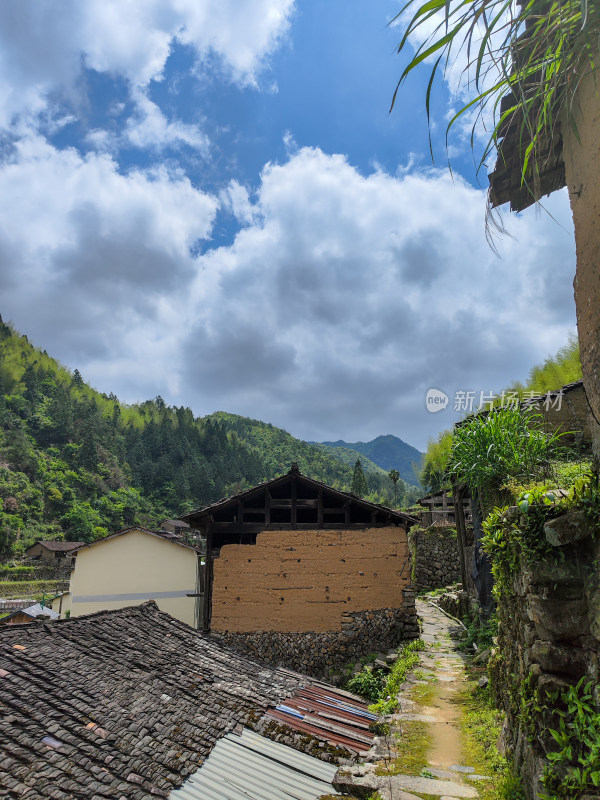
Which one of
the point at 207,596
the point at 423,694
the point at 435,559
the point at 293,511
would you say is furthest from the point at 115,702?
the point at 435,559

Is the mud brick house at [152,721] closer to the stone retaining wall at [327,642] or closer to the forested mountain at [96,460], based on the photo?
the stone retaining wall at [327,642]

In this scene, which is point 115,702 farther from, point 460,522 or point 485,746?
point 460,522

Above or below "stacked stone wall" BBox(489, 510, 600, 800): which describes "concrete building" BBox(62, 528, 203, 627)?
below

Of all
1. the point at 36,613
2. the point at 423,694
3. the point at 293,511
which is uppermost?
the point at 293,511

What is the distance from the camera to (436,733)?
20.1 ft

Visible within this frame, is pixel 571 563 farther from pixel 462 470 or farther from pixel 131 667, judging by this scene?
pixel 131 667

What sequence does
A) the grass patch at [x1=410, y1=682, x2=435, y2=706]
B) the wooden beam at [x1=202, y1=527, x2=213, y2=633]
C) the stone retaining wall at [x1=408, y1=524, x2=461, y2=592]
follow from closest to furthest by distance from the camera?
the grass patch at [x1=410, y1=682, x2=435, y2=706] → the wooden beam at [x1=202, y1=527, x2=213, y2=633] → the stone retaining wall at [x1=408, y1=524, x2=461, y2=592]

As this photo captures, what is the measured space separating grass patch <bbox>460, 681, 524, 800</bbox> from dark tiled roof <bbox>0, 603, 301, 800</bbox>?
3.19 m

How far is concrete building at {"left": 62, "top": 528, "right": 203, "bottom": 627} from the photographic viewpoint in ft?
63.6

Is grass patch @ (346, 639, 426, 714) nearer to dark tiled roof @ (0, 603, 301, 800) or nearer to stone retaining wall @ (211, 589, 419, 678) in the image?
stone retaining wall @ (211, 589, 419, 678)

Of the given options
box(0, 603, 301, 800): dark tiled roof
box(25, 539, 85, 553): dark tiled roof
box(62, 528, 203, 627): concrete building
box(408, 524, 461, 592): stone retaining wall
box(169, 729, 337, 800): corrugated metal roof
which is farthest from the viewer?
box(25, 539, 85, 553): dark tiled roof

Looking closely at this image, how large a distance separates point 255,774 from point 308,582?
22.6 ft

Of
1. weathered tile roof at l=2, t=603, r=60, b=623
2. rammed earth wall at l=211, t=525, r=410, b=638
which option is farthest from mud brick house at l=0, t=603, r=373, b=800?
weathered tile roof at l=2, t=603, r=60, b=623

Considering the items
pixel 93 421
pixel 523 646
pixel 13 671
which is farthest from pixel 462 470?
pixel 93 421
